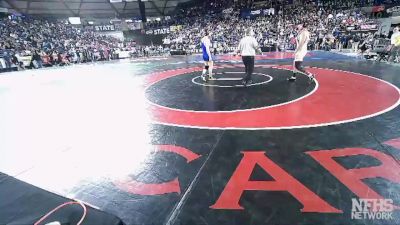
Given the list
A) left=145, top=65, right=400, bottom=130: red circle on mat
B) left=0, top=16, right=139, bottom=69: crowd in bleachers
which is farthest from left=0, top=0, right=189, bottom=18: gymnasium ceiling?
left=145, top=65, right=400, bottom=130: red circle on mat

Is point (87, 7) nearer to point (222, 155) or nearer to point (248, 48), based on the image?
point (248, 48)

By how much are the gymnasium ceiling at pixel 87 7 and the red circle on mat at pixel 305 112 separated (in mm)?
37700

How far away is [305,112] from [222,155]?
252cm

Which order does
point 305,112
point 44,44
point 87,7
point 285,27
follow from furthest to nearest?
point 87,7
point 44,44
point 285,27
point 305,112

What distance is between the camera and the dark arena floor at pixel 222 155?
2572mm

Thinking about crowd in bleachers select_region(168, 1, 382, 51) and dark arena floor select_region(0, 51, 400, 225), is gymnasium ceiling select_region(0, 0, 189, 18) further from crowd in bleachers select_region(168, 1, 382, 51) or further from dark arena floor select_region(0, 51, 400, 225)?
dark arena floor select_region(0, 51, 400, 225)

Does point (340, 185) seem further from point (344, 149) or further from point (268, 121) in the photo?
point (268, 121)

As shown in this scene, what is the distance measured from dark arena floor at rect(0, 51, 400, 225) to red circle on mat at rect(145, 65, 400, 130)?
0.9 inches

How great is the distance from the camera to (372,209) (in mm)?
2445

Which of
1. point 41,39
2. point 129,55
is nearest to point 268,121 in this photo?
point 129,55

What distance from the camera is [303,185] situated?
2873 mm

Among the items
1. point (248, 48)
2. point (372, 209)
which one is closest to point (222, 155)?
point (372, 209)

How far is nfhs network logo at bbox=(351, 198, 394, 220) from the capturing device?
236 cm

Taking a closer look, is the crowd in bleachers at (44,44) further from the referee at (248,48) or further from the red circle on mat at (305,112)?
the red circle on mat at (305,112)
